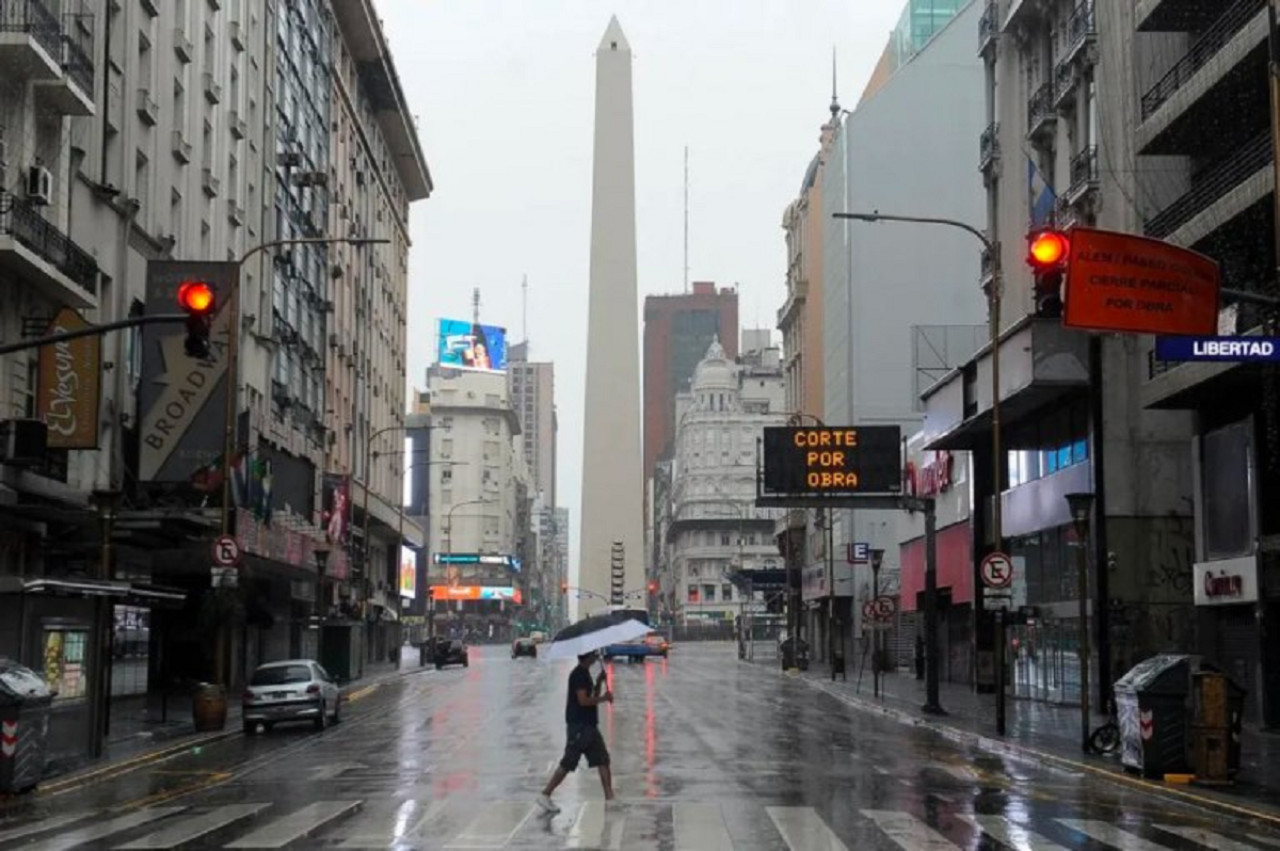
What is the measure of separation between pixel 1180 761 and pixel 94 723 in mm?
16874

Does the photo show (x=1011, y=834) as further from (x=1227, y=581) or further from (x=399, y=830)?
(x=1227, y=581)

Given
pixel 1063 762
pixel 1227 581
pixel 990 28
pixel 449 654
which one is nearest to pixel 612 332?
pixel 449 654

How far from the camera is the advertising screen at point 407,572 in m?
103

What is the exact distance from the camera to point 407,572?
107625 mm

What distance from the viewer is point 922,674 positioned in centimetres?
5878

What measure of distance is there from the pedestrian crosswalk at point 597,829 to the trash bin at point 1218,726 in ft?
12.4

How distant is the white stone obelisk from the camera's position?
102 meters

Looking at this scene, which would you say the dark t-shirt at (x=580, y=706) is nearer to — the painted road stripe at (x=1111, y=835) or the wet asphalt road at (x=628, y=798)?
the wet asphalt road at (x=628, y=798)

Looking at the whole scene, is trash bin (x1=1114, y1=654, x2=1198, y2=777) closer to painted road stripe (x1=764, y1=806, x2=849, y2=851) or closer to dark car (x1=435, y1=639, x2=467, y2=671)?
painted road stripe (x1=764, y1=806, x2=849, y2=851)

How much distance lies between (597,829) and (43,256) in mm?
18850

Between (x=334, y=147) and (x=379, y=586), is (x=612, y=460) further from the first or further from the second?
(x=334, y=147)

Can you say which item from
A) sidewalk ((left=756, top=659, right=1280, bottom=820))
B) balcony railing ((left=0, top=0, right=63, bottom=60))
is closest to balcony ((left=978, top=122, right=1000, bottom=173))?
sidewalk ((left=756, top=659, right=1280, bottom=820))

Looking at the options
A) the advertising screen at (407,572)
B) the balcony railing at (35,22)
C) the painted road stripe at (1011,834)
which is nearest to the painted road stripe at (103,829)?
the painted road stripe at (1011,834)

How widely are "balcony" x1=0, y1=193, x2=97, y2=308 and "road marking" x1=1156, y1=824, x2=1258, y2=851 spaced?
21.2m
